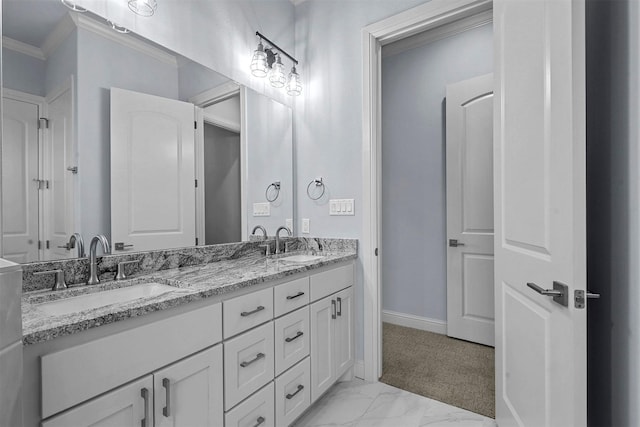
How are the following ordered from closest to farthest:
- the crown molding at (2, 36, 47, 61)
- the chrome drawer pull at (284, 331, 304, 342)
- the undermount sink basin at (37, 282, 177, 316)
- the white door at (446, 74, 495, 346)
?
the undermount sink basin at (37, 282, 177, 316) → the crown molding at (2, 36, 47, 61) → the chrome drawer pull at (284, 331, 304, 342) → the white door at (446, 74, 495, 346)

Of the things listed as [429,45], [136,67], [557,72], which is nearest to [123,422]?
[136,67]

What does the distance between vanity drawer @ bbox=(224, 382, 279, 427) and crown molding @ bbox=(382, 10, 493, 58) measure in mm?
3121

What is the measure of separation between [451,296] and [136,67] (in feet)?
9.26

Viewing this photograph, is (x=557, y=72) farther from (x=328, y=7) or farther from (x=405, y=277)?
(x=405, y=277)

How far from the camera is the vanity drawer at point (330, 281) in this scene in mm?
1741

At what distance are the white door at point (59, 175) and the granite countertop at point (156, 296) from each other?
0.21 meters

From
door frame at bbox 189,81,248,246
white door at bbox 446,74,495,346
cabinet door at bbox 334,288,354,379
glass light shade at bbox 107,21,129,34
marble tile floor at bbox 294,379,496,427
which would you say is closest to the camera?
glass light shade at bbox 107,21,129,34

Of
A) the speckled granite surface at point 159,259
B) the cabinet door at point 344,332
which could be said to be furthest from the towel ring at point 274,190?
the cabinet door at point 344,332

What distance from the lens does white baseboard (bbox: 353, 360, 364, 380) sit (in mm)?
2156

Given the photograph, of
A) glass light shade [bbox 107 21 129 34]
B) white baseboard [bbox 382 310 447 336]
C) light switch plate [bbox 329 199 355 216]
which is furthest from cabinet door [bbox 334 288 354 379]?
glass light shade [bbox 107 21 129 34]

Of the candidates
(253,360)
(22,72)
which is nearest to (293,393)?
(253,360)

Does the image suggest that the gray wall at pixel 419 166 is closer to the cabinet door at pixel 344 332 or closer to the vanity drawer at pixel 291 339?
the cabinet door at pixel 344 332

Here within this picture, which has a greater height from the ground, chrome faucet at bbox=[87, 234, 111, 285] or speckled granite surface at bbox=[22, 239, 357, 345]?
chrome faucet at bbox=[87, 234, 111, 285]

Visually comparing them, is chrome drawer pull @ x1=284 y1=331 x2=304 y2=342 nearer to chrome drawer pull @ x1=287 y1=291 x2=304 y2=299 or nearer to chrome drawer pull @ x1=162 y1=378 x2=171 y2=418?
chrome drawer pull @ x1=287 y1=291 x2=304 y2=299
